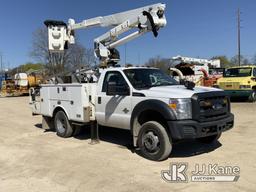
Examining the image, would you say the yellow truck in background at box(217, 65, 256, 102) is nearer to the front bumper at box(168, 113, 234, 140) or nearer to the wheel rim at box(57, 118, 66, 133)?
the wheel rim at box(57, 118, 66, 133)

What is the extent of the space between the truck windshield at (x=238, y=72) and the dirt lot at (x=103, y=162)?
28.7 feet

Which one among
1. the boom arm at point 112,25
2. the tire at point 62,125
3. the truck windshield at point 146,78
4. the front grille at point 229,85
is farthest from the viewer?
the front grille at point 229,85

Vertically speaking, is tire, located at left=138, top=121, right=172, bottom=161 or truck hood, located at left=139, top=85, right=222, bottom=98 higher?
truck hood, located at left=139, top=85, right=222, bottom=98

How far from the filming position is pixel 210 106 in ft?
22.2

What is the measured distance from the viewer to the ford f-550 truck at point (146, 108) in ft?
21.3

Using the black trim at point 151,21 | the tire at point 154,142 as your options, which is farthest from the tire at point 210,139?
the black trim at point 151,21

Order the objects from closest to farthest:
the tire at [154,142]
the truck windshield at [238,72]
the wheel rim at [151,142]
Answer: the tire at [154,142]
the wheel rim at [151,142]
the truck windshield at [238,72]

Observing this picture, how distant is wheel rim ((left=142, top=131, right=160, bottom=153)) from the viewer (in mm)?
6774

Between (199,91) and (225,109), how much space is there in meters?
0.85

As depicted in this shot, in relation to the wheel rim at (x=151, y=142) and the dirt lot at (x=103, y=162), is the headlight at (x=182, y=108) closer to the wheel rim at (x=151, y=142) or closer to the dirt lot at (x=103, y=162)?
the wheel rim at (x=151, y=142)

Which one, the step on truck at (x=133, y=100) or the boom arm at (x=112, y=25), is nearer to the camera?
the step on truck at (x=133, y=100)

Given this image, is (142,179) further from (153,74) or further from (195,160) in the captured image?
(153,74)

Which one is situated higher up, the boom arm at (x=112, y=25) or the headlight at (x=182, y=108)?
the boom arm at (x=112, y=25)

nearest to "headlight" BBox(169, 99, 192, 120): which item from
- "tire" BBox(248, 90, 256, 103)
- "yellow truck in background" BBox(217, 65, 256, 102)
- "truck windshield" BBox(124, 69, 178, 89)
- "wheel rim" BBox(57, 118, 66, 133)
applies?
"truck windshield" BBox(124, 69, 178, 89)
